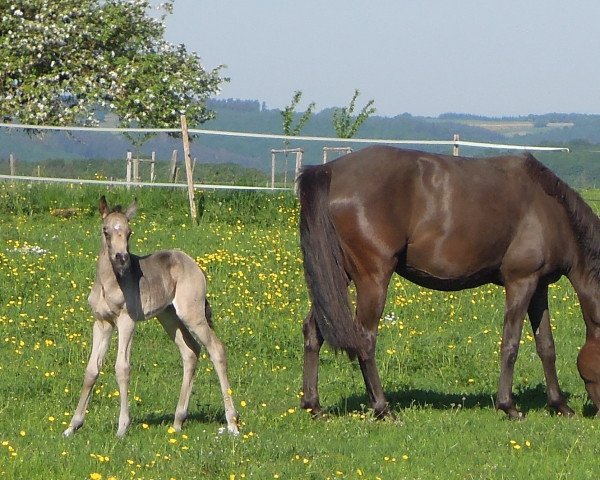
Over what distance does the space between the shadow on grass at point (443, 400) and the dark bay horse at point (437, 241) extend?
0.39 m

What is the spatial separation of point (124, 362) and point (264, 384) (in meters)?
2.50

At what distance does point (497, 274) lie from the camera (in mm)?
9477

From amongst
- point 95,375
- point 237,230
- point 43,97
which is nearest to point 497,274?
point 95,375

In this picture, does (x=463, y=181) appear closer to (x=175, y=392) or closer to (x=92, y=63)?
(x=175, y=392)

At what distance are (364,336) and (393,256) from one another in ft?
2.23

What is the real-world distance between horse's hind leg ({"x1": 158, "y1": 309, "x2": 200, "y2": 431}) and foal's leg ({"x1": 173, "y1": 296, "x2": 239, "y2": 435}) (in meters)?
0.22

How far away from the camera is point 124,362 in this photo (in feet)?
25.7

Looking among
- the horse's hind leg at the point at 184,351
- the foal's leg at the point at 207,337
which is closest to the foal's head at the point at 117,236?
the foal's leg at the point at 207,337

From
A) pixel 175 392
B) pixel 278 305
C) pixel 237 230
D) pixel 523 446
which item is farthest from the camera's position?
pixel 237 230

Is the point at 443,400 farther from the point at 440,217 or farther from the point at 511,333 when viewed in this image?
the point at 440,217

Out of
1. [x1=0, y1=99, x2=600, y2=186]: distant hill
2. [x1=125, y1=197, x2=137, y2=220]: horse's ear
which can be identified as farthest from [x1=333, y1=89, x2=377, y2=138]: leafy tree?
[x1=0, y1=99, x2=600, y2=186]: distant hill

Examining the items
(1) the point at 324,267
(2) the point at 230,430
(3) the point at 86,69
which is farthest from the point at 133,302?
(3) the point at 86,69

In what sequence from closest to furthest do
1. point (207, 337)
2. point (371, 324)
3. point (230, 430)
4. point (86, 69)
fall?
point (230, 430)
point (207, 337)
point (371, 324)
point (86, 69)

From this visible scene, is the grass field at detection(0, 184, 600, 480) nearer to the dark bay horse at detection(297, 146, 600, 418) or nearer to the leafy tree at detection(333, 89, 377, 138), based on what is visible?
the dark bay horse at detection(297, 146, 600, 418)
